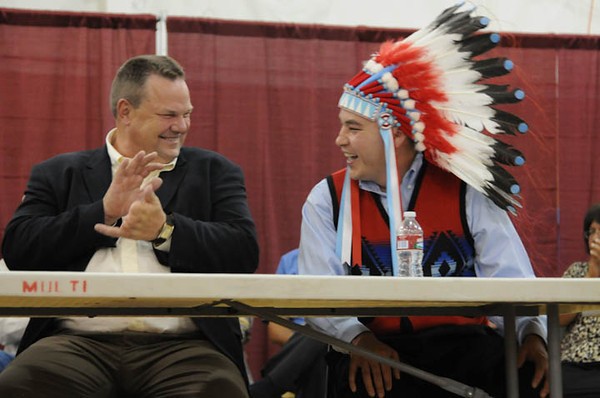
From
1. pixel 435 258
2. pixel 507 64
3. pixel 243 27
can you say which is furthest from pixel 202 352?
pixel 243 27

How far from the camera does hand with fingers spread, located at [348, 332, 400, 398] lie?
1926 mm

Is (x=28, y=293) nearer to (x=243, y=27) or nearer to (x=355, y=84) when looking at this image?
Result: (x=355, y=84)

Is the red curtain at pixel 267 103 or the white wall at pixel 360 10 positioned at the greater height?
the white wall at pixel 360 10

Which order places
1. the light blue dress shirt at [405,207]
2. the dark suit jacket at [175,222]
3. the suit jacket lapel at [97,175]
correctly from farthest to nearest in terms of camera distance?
the suit jacket lapel at [97,175] → the dark suit jacket at [175,222] → the light blue dress shirt at [405,207]

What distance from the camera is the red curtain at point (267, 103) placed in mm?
4008

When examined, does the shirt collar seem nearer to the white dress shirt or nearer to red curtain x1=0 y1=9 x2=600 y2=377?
the white dress shirt

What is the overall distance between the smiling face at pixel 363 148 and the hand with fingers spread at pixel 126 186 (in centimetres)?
54

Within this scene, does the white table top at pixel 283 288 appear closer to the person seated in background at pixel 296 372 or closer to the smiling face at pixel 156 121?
the smiling face at pixel 156 121

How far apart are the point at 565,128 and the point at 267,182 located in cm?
163

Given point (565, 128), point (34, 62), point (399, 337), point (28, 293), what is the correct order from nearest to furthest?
point (28, 293), point (399, 337), point (34, 62), point (565, 128)

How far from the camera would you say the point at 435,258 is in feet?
Answer: 6.91

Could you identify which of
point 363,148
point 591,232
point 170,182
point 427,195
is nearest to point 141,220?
point 170,182

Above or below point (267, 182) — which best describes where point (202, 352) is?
below

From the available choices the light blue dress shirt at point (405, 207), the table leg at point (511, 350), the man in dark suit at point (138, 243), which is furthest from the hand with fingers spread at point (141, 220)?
the table leg at point (511, 350)
